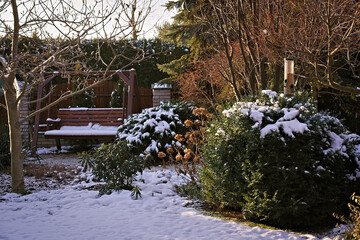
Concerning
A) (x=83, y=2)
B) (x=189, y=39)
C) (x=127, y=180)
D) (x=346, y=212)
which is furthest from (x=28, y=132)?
(x=346, y=212)

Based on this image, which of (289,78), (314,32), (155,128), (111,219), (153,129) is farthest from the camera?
(153,129)

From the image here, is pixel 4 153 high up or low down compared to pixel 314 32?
down

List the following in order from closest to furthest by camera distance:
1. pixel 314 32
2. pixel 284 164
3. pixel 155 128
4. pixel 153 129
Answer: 1. pixel 284 164
2. pixel 314 32
3. pixel 155 128
4. pixel 153 129

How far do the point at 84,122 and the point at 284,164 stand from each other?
7.68 m

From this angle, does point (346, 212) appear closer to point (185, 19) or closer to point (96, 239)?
point (96, 239)

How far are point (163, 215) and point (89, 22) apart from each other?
2.58 meters

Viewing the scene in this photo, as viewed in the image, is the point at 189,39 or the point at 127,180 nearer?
the point at 127,180

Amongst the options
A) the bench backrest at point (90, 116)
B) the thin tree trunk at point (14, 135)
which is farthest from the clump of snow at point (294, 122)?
the bench backrest at point (90, 116)

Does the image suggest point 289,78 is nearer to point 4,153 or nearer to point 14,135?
point 14,135

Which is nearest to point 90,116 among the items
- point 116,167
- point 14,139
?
point 14,139

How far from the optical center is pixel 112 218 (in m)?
3.85

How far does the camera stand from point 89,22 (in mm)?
4516

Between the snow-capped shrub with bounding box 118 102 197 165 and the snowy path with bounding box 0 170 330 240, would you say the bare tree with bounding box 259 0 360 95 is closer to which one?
the snowy path with bounding box 0 170 330 240

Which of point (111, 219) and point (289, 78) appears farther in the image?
point (289, 78)
